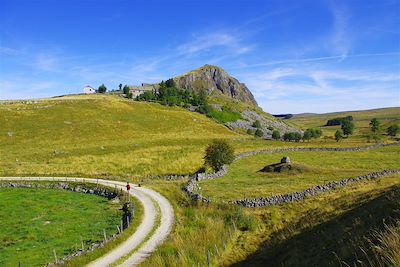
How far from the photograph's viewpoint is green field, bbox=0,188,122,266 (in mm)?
26625

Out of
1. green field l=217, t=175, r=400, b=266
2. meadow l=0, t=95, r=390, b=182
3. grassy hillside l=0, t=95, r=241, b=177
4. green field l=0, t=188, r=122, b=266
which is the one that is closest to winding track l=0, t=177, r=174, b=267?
green field l=0, t=188, r=122, b=266

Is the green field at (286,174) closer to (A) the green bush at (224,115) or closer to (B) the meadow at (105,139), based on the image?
(B) the meadow at (105,139)

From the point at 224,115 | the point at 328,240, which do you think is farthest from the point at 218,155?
the point at 224,115

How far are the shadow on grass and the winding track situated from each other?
263 inches

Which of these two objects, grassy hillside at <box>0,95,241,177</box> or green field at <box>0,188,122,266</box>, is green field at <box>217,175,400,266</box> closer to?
green field at <box>0,188,122,266</box>

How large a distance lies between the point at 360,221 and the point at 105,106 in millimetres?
122780

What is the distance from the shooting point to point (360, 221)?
20.2 m

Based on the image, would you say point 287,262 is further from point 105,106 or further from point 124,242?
point 105,106

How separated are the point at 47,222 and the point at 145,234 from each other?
11.3m

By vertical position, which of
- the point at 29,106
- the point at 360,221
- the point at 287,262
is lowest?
the point at 287,262

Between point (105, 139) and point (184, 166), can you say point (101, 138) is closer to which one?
point (105, 139)

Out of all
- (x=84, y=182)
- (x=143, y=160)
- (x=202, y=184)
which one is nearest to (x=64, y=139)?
(x=143, y=160)

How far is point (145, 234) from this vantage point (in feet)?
94.7

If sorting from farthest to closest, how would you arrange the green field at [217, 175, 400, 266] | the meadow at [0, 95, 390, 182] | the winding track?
1. the meadow at [0, 95, 390, 182]
2. the winding track
3. the green field at [217, 175, 400, 266]
